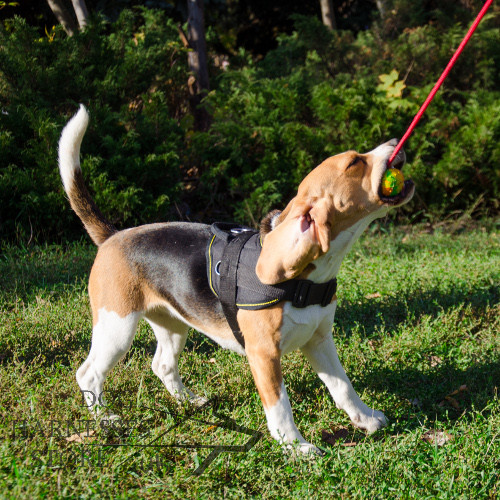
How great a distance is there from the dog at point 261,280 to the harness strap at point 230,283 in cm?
6

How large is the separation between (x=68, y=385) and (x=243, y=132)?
4.88 m

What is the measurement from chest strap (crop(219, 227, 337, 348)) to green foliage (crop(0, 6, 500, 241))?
3.71m

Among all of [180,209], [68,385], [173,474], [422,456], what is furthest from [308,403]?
[180,209]

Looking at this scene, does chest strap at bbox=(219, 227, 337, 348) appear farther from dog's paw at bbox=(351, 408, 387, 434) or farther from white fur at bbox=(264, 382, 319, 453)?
dog's paw at bbox=(351, 408, 387, 434)

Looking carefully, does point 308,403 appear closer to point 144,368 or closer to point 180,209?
point 144,368

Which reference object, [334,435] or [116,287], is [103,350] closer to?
[116,287]

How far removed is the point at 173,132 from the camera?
288 inches

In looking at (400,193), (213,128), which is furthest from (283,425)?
(213,128)

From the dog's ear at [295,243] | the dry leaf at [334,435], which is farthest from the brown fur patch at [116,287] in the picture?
the dry leaf at [334,435]

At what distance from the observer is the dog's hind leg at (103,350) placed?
3180 millimetres

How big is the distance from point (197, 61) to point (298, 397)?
7.55 m

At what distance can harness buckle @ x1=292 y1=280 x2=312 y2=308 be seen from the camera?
9.12 ft

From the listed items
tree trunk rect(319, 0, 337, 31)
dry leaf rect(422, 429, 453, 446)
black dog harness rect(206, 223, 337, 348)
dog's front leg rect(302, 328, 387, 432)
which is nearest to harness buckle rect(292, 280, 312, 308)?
black dog harness rect(206, 223, 337, 348)

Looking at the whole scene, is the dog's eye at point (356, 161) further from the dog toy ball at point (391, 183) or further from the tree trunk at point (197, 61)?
the tree trunk at point (197, 61)
